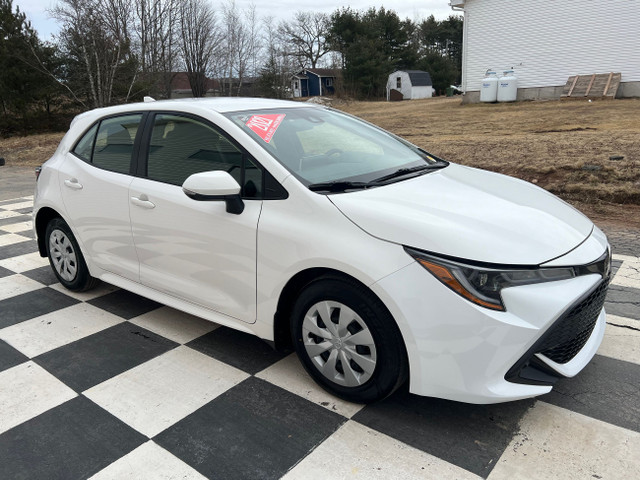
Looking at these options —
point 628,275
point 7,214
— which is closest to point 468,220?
point 628,275

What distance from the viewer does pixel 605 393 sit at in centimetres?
266

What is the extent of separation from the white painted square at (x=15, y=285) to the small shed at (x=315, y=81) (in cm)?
5322

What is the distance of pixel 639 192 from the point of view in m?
6.49

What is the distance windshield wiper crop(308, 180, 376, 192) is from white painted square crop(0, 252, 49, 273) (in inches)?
146

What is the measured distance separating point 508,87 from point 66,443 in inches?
879

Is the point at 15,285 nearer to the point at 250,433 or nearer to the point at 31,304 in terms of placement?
the point at 31,304

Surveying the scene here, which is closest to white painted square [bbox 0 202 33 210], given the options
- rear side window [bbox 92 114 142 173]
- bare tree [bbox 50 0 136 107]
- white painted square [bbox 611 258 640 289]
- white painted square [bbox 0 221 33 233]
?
white painted square [bbox 0 221 33 233]

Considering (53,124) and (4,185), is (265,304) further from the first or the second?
(53,124)

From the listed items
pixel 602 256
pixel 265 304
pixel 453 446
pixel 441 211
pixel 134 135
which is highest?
pixel 134 135

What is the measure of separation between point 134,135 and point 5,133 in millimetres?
23159

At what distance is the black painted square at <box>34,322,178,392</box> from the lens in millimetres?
2999

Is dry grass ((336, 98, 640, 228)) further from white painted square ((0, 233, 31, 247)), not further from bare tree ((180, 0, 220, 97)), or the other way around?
bare tree ((180, 0, 220, 97))

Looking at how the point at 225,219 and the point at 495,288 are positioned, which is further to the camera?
the point at 225,219

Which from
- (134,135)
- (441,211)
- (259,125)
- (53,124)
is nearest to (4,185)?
(134,135)
